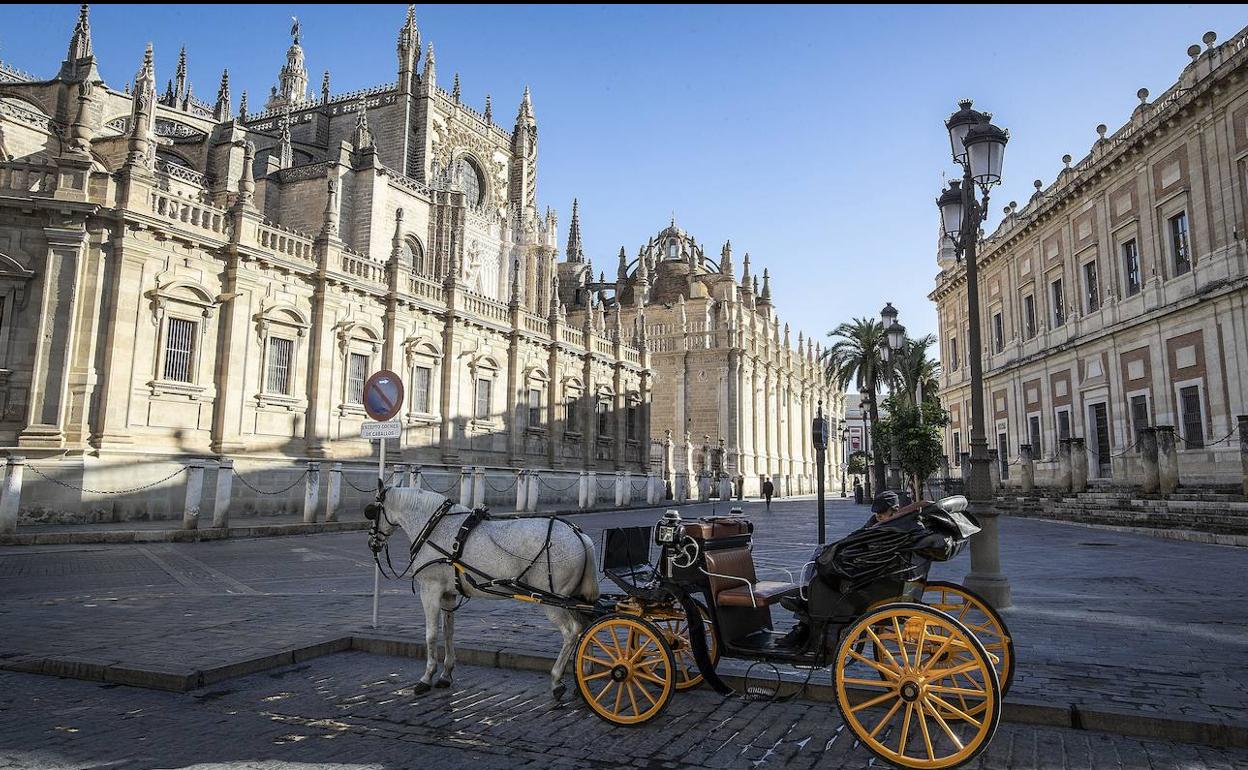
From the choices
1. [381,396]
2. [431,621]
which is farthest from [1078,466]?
[431,621]

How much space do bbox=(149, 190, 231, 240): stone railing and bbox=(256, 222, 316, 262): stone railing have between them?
101 centimetres

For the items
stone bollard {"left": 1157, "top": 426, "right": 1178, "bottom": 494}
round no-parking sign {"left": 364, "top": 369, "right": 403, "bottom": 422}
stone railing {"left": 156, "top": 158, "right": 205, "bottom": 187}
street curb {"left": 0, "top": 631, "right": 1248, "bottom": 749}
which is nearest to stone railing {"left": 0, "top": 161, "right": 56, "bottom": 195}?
round no-parking sign {"left": 364, "top": 369, "right": 403, "bottom": 422}

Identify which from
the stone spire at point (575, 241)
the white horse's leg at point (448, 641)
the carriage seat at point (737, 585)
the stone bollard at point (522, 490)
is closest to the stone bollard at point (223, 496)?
the stone bollard at point (522, 490)

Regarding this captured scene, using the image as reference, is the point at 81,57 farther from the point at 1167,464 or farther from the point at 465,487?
the point at 1167,464

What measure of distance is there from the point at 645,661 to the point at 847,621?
1.23m

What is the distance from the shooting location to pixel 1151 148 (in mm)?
24703

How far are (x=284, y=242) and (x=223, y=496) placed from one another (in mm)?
8765

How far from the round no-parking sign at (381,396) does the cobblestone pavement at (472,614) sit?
7.03 ft

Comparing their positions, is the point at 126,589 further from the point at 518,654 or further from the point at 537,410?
the point at 537,410

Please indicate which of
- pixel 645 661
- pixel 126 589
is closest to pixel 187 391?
pixel 126 589

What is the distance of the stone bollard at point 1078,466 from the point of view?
25328 millimetres

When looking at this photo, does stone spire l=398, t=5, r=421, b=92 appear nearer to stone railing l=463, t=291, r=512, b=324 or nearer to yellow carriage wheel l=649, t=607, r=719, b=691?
stone railing l=463, t=291, r=512, b=324

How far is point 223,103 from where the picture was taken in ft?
160

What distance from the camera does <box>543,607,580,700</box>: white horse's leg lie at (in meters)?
4.85
